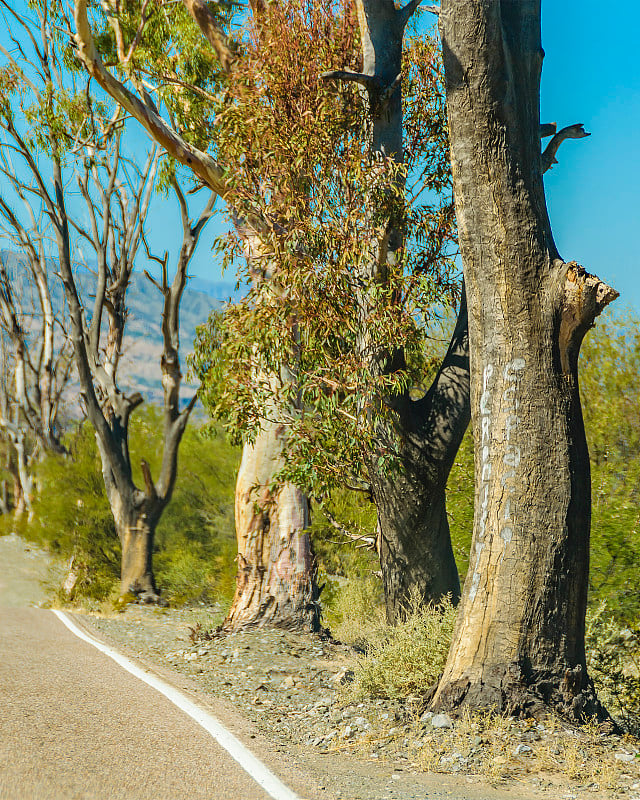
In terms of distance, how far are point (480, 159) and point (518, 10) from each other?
5.17ft

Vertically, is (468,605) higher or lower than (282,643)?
higher

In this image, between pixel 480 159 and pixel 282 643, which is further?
pixel 282 643

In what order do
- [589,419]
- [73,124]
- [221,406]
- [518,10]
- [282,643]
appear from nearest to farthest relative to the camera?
[518,10] < [221,406] < [282,643] < [589,419] < [73,124]

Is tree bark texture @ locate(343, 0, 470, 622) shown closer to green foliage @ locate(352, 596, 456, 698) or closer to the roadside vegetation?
the roadside vegetation

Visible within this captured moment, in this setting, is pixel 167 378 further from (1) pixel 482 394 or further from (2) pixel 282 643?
(1) pixel 482 394

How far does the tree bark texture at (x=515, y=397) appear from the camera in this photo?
6133 millimetres

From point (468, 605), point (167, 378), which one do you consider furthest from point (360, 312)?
point (167, 378)

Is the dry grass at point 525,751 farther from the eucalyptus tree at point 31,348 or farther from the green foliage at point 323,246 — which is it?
the eucalyptus tree at point 31,348

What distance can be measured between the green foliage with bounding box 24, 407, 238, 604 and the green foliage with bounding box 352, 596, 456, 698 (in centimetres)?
993

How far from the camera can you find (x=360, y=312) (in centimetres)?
810

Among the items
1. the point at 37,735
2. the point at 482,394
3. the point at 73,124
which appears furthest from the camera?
the point at 73,124

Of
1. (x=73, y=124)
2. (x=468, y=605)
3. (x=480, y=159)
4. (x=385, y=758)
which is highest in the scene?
(x=73, y=124)

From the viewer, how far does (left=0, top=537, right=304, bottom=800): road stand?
4.40 meters

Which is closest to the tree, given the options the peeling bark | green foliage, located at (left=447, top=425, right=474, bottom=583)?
the peeling bark
